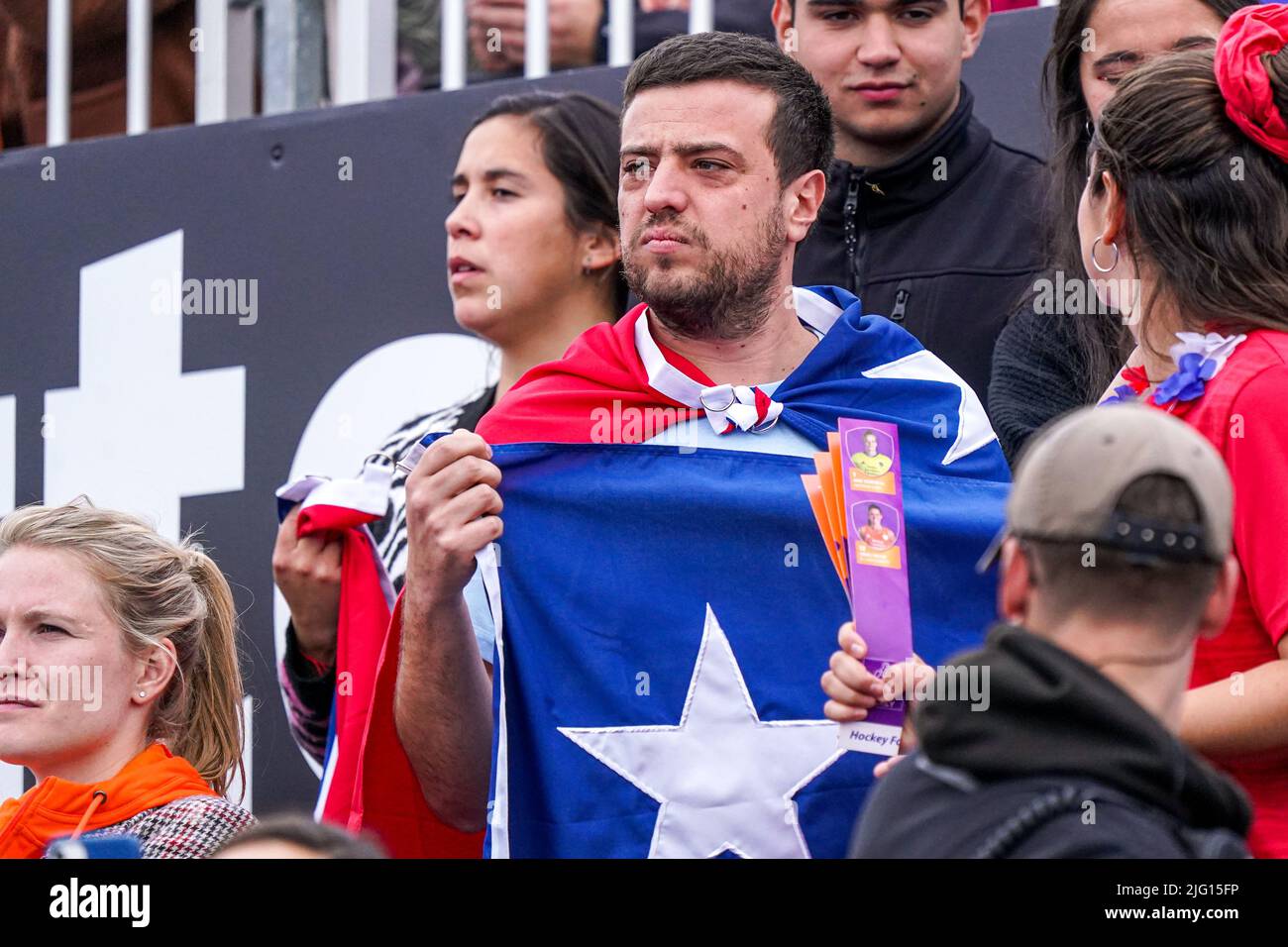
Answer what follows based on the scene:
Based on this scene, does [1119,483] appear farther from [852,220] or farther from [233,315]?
[233,315]

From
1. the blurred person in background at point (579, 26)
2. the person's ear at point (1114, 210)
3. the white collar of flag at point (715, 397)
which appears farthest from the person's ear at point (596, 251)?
the person's ear at point (1114, 210)

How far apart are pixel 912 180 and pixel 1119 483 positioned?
7.43 feet

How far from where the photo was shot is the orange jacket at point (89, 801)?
328 cm

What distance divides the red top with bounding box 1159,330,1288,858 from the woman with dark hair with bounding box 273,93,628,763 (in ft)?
6.07

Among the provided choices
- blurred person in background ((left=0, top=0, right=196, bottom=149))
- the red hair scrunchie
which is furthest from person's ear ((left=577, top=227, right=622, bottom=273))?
blurred person in background ((left=0, top=0, right=196, bottom=149))

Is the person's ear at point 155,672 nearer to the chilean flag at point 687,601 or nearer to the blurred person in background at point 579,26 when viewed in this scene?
the chilean flag at point 687,601

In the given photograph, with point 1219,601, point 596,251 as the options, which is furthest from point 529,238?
point 1219,601

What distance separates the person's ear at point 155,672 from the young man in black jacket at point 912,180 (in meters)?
1.53

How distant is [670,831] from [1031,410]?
3.52 feet

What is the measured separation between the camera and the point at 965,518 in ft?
10.9

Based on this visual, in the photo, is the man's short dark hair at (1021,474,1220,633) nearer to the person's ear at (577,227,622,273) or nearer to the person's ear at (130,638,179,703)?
the person's ear at (130,638,179,703)

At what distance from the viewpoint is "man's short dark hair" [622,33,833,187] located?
3590 mm
